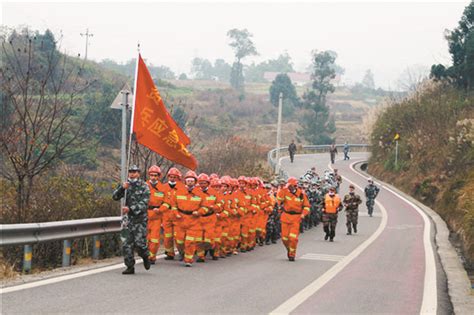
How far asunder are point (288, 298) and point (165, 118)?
4.40m

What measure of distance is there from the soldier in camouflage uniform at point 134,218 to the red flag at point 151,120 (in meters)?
1.26

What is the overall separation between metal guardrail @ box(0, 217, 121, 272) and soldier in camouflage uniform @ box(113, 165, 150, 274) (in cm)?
105

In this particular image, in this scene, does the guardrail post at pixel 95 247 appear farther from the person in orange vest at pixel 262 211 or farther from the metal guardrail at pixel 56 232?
the person in orange vest at pixel 262 211

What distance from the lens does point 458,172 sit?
36281 millimetres

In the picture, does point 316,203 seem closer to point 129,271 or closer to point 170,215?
point 170,215

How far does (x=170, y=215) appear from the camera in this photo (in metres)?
14.6

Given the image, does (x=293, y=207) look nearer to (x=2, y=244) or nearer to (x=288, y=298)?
(x=288, y=298)

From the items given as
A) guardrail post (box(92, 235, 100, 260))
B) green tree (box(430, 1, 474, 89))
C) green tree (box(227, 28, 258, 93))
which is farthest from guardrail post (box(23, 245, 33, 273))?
green tree (box(227, 28, 258, 93))

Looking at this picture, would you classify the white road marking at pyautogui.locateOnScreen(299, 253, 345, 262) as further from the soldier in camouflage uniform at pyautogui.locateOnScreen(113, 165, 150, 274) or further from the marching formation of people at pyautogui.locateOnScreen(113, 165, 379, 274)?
the soldier in camouflage uniform at pyautogui.locateOnScreen(113, 165, 150, 274)

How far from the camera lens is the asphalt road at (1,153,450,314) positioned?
31.0 ft

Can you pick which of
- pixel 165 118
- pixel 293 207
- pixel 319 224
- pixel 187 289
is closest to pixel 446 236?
pixel 319 224

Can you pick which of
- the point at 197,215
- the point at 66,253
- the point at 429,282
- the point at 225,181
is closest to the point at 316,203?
the point at 225,181

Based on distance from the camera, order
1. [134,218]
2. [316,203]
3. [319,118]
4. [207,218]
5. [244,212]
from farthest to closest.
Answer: [319,118] < [316,203] < [244,212] < [207,218] < [134,218]

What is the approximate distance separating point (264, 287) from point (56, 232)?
3445mm
